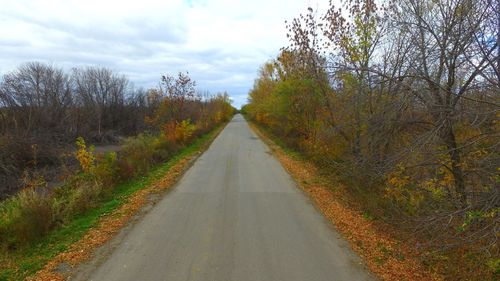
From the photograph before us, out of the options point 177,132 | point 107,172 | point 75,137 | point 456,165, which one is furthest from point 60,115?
point 456,165

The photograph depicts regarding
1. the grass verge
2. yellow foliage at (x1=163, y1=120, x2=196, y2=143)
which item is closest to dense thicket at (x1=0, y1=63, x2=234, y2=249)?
yellow foliage at (x1=163, y1=120, x2=196, y2=143)

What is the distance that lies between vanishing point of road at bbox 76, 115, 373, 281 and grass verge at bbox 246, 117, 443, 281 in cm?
24

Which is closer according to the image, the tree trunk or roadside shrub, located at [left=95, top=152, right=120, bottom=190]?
the tree trunk

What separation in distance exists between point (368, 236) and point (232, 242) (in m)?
2.55

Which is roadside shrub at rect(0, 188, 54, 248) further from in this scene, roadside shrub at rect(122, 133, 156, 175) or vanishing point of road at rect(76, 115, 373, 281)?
roadside shrub at rect(122, 133, 156, 175)

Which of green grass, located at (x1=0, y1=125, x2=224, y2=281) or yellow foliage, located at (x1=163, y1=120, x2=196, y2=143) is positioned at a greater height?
yellow foliage, located at (x1=163, y1=120, x2=196, y2=143)

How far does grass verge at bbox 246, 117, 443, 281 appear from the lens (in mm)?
5242

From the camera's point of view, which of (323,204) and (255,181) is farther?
(255,181)

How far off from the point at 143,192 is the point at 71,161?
11556 mm

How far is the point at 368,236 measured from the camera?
6676 millimetres

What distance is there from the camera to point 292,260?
5.55 metres

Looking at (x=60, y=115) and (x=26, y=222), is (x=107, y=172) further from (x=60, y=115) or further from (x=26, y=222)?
(x=60, y=115)

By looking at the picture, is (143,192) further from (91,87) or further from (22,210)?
(91,87)

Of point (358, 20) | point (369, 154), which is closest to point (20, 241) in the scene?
point (369, 154)
